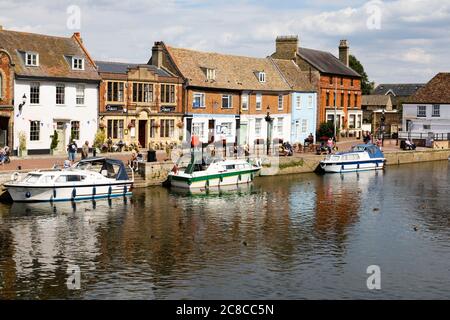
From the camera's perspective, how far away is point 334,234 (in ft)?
120

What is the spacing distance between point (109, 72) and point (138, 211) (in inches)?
859

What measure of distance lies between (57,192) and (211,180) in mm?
12989

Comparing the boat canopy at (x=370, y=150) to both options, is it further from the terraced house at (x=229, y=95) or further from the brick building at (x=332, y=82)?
the brick building at (x=332, y=82)

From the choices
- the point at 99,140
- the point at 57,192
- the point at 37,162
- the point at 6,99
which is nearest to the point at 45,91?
the point at 6,99

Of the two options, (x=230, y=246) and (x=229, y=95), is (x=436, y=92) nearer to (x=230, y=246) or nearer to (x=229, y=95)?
(x=229, y=95)

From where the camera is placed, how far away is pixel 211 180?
52.0 metres

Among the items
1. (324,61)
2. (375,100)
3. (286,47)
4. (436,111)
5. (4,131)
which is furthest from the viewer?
(375,100)

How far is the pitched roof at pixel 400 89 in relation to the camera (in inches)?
5635

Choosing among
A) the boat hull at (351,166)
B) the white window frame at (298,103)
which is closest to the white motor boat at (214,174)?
the boat hull at (351,166)

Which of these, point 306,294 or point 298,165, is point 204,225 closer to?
point 306,294

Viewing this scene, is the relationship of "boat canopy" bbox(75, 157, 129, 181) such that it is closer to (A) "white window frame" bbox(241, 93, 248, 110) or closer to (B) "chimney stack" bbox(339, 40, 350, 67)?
(A) "white window frame" bbox(241, 93, 248, 110)

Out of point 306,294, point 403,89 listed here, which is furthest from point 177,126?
point 403,89

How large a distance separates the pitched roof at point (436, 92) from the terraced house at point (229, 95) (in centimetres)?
2362

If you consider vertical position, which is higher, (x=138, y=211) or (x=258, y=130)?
(x=258, y=130)
